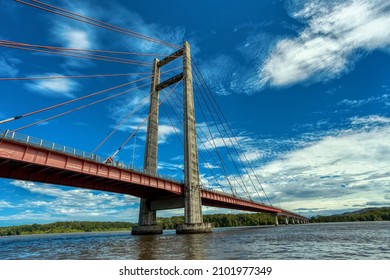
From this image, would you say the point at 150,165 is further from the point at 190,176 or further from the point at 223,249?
the point at 223,249

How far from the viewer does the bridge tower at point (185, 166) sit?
53719 millimetres

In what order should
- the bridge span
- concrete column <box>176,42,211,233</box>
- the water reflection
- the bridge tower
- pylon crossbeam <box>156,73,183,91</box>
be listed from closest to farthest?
1. the water reflection
2. the bridge span
3. concrete column <box>176,42,211,233</box>
4. the bridge tower
5. pylon crossbeam <box>156,73,183,91</box>

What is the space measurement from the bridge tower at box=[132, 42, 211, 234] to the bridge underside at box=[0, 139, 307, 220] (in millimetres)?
1587

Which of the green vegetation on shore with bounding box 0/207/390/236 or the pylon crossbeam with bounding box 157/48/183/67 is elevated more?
the pylon crossbeam with bounding box 157/48/183/67

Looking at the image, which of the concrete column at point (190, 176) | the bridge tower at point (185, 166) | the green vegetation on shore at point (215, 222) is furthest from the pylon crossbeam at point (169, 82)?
the green vegetation on shore at point (215, 222)

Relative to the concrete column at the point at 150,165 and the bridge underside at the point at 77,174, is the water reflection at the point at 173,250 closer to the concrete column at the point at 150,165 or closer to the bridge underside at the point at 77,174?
the bridge underside at the point at 77,174

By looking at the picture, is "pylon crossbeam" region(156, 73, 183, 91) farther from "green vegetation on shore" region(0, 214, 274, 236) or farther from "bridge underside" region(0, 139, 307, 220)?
"green vegetation on shore" region(0, 214, 274, 236)

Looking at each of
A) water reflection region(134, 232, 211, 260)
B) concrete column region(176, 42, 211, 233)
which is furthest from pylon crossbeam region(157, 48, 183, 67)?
water reflection region(134, 232, 211, 260)

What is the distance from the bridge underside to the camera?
3086 cm

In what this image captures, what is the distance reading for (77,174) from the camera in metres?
38.6

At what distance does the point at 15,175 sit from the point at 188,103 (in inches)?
1417
